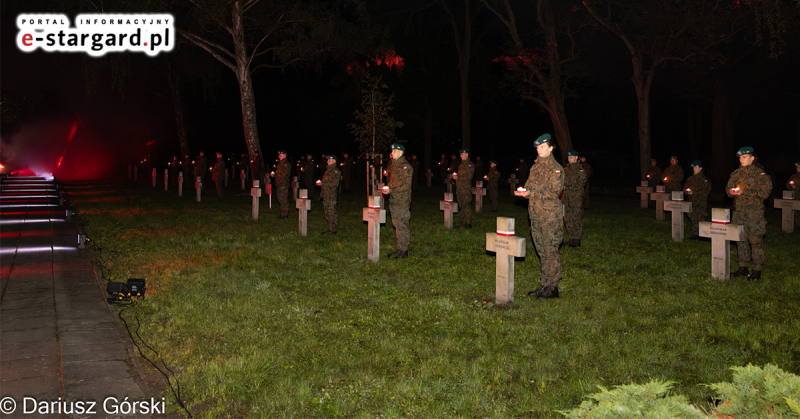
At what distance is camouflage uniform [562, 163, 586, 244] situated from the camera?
45.0 feet

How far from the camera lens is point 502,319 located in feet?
25.1

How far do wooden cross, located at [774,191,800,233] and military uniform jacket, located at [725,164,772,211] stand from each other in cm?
753

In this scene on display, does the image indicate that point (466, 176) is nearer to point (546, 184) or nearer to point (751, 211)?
point (751, 211)

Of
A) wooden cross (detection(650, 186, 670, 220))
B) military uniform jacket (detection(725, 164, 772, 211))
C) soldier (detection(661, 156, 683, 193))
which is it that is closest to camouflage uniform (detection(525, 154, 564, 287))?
military uniform jacket (detection(725, 164, 772, 211))

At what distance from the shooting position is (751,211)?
1024 centimetres

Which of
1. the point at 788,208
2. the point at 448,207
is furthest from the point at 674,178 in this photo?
the point at 448,207

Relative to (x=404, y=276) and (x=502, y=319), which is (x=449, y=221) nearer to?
(x=404, y=276)

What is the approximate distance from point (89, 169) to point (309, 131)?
24.8 metres

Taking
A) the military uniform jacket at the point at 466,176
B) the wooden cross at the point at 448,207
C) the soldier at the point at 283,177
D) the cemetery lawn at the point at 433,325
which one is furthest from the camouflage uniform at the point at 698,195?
the soldier at the point at 283,177

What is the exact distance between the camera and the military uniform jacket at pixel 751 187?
10148 millimetres

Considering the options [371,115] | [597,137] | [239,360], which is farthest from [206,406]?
[597,137]

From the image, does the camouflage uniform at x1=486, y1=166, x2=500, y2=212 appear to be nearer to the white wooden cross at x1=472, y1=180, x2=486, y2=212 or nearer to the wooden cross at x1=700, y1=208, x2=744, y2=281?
the white wooden cross at x1=472, y1=180, x2=486, y2=212

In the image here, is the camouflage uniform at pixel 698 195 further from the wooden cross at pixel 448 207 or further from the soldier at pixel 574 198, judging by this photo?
the wooden cross at pixel 448 207

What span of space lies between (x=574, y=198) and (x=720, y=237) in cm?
411
